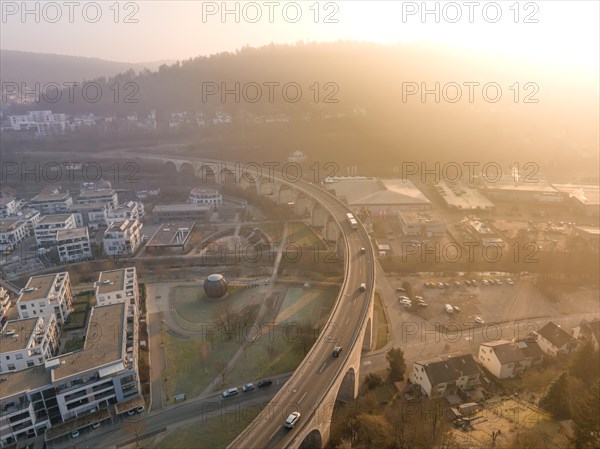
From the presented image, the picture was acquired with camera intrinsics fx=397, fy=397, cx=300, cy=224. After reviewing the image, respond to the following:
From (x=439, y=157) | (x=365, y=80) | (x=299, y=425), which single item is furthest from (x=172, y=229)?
(x=365, y=80)

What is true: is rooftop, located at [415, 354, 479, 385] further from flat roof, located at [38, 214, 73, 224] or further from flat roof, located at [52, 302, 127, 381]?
flat roof, located at [38, 214, 73, 224]

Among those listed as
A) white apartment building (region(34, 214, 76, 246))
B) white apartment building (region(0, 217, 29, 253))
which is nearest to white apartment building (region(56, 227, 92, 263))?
white apartment building (region(34, 214, 76, 246))

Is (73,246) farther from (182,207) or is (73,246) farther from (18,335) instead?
(18,335)

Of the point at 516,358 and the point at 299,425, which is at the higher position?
the point at 299,425

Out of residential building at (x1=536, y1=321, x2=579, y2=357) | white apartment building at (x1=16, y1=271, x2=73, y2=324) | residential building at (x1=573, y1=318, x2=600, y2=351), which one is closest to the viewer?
residential building at (x1=536, y1=321, x2=579, y2=357)

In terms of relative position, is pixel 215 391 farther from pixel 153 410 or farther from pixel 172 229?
pixel 172 229

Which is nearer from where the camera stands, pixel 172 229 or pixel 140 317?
pixel 140 317
